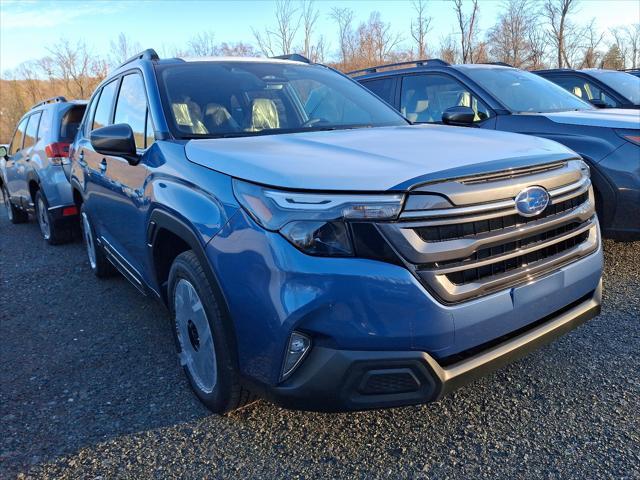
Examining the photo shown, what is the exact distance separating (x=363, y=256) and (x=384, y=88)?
478 cm

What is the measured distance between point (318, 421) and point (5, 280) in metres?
4.24

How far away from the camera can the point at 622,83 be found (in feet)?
24.4

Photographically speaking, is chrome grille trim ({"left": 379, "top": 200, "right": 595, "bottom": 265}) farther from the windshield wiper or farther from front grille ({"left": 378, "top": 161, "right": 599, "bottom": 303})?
the windshield wiper

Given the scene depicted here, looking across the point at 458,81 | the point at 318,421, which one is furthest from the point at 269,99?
the point at 458,81

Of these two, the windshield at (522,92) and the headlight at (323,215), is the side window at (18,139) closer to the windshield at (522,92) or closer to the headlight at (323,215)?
the windshield at (522,92)

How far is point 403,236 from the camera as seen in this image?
1.81m

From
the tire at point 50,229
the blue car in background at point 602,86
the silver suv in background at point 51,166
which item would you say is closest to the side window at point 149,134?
the silver suv in background at point 51,166

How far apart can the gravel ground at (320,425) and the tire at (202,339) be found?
0.17 metres

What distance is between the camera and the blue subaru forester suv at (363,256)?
1.81 meters

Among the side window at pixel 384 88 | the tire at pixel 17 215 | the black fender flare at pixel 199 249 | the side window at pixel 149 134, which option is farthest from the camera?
the tire at pixel 17 215

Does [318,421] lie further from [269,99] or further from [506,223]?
[269,99]

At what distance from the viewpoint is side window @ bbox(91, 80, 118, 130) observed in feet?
13.3

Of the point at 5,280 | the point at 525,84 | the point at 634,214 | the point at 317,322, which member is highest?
the point at 525,84

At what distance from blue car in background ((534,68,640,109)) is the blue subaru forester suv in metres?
5.50
